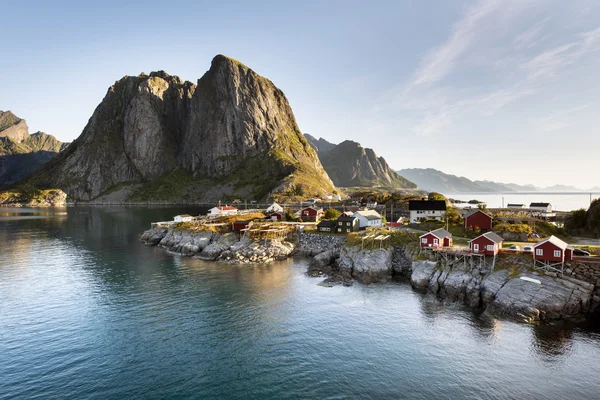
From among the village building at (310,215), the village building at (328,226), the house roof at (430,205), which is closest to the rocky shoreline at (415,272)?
the village building at (328,226)

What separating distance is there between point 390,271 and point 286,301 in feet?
73.0

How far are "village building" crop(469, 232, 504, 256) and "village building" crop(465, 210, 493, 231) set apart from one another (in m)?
16.4

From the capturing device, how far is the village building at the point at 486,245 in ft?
159

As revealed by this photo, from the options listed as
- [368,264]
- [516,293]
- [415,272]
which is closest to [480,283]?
[516,293]

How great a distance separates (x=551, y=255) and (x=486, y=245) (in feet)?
25.7

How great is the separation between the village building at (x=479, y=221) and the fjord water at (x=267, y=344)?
25.6 metres

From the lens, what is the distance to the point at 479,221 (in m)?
66.3

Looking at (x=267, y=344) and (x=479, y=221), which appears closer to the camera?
(x=267, y=344)

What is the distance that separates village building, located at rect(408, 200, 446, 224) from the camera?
89.9 meters

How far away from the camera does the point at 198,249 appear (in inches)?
3024

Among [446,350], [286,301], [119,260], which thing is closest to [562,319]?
[446,350]

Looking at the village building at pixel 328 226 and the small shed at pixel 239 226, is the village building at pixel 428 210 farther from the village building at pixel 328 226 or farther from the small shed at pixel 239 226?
the small shed at pixel 239 226

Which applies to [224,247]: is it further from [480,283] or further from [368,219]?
[480,283]

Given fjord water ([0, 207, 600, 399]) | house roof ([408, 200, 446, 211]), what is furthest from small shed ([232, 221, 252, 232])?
house roof ([408, 200, 446, 211])
